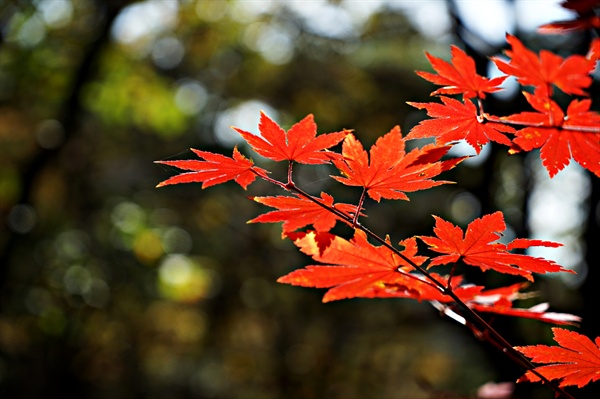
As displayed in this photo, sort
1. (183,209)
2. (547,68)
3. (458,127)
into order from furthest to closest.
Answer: (183,209) < (458,127) < (547,68)

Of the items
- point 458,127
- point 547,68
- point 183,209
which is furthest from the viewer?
point 183,209

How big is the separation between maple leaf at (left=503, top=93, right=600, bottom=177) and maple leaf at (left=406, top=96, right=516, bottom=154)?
0.9 inches

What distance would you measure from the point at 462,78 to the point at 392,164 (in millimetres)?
96

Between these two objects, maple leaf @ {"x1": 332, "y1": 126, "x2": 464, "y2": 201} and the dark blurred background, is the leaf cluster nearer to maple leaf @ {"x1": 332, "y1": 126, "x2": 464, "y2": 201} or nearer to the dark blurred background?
maple leaf @ {"x1": 332, "y1": 126, "x2": 464, "y2": 201}

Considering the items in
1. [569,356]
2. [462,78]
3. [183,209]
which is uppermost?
[462,78]

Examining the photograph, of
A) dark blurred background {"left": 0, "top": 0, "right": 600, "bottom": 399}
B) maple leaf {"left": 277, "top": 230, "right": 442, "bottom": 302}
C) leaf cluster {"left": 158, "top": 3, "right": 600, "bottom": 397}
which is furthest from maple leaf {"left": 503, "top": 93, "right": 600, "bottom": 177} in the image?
dark blurred background {"left": 0, "top": 0, "right": 600, "bottom": 399}

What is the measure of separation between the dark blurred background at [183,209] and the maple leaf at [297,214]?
8.39ft

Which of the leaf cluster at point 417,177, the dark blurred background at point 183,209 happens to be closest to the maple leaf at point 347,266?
the leaf cluster at point 417,177

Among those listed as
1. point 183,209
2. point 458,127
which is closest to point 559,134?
point 458,127

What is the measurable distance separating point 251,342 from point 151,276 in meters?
1.90

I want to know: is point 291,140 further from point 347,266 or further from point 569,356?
point 569,356

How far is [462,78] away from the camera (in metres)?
0.48

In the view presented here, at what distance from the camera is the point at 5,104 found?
4.13 meters

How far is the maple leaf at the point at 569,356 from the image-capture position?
49cm
